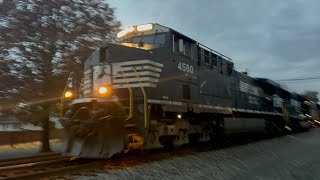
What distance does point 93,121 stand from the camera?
9.53 m

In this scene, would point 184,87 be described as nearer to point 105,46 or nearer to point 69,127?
point 105,46

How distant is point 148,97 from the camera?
1048cm

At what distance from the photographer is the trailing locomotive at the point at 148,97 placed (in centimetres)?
976

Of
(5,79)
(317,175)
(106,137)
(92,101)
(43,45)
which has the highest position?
(43,45)

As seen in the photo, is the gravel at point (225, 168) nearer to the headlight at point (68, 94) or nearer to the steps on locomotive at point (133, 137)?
the steps on locomotive at point (133, 137)

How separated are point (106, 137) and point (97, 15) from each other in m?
10.6

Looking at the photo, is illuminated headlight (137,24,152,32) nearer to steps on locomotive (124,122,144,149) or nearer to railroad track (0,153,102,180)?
steps on locomotive (124,122,144,149)

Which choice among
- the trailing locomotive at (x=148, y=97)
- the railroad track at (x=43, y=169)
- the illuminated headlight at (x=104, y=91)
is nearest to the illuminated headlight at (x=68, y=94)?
the trailing locomotive at (x=148, y=97)

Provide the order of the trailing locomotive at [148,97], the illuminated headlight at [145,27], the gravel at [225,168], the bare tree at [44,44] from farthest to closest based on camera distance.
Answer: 1. the bare tree at [44,44]
2. the illuminated headlight at [145,27]
3. the trailing locomotive at [148,97]
4. the gravel at [225,168]

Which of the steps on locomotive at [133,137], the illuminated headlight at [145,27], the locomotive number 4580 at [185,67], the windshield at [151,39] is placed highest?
the illuminated headlight at [145,27]

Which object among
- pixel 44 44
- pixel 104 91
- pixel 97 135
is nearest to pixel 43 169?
pixel 97 135

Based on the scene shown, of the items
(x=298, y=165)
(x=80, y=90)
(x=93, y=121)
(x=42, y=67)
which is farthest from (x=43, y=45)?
(x=298, y=165)

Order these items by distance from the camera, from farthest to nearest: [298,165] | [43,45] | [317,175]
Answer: [43,45], [298,165], [317,175]

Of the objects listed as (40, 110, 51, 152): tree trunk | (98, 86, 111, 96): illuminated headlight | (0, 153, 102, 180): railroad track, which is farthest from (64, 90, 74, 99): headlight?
(40, 110, 51, 152): tree trunk
